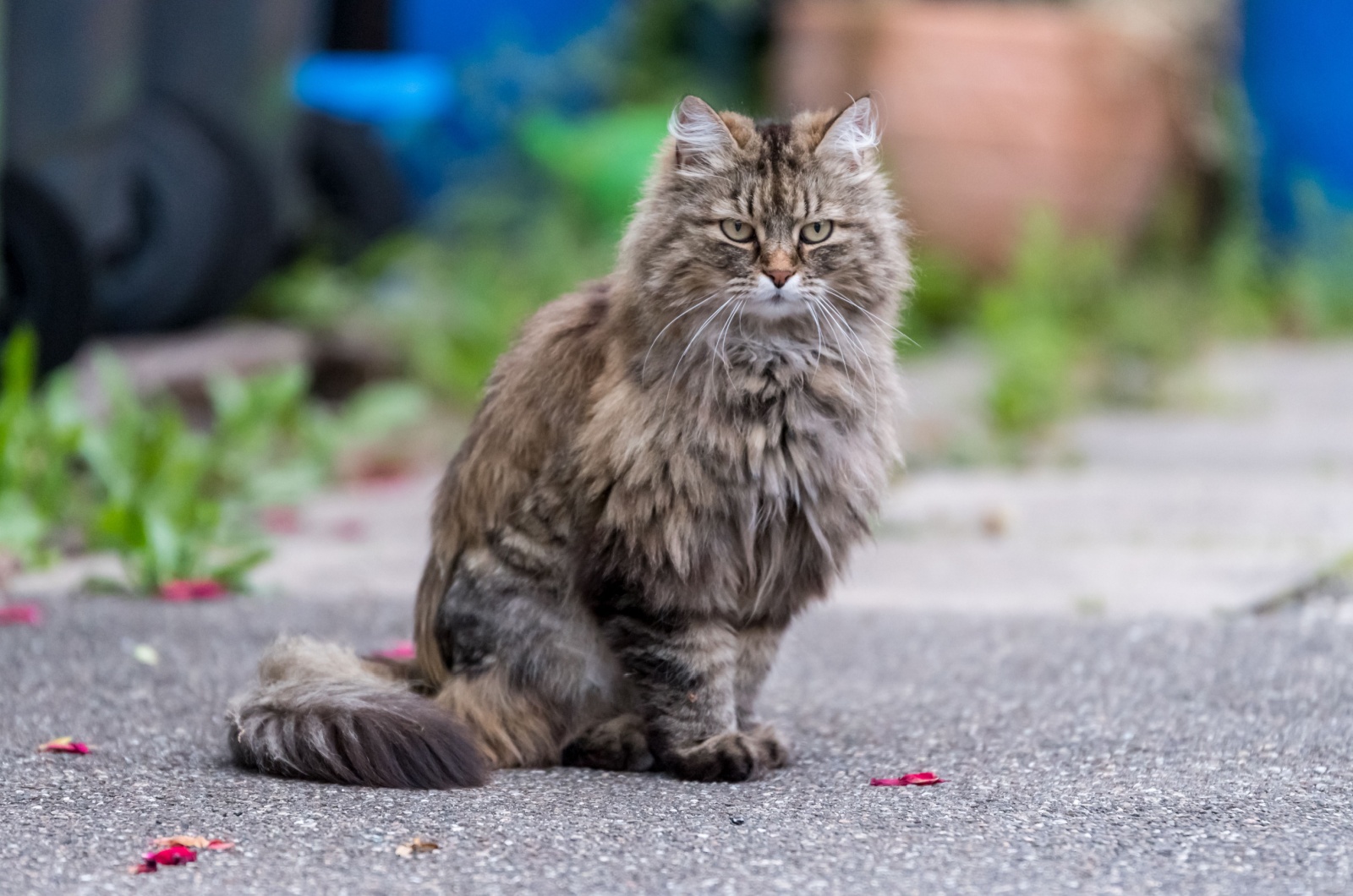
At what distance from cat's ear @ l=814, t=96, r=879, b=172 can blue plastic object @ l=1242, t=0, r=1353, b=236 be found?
7643 mm

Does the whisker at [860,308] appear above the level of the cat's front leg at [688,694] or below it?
above

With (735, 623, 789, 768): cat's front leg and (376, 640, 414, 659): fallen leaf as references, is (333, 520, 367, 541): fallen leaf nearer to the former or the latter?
(376, 640, 414, 659): fallen leaf

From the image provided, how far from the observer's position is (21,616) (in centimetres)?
377

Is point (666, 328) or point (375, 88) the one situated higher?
point (375, 88)

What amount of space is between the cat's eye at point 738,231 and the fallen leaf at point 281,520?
288 cm

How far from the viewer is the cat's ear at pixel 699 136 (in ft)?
9.57

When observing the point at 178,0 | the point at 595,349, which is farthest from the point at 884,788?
the point at 178,0

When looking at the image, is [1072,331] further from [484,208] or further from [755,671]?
[755,671]

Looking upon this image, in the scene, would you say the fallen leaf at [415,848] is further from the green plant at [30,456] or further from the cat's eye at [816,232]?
the green plant at [30,456]

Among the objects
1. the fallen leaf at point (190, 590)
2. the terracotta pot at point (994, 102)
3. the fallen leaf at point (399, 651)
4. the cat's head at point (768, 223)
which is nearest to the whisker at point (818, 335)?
the cat's head at point (768, 223)

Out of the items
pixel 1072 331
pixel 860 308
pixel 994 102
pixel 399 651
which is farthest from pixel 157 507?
pixel 994 102

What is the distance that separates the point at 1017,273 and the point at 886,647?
16.3 feet

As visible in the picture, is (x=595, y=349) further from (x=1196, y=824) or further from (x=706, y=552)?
(x=1196, y=824)

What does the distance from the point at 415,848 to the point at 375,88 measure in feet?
23.0
